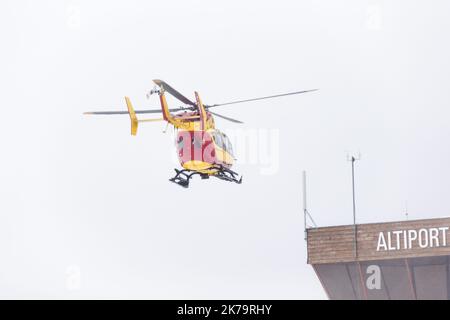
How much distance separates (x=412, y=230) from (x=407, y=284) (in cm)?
348

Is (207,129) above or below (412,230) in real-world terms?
above

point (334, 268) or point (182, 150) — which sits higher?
point (182, 150)

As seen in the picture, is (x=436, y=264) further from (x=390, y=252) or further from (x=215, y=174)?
(x=215, y=174)

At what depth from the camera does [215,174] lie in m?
53.9
